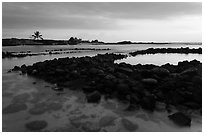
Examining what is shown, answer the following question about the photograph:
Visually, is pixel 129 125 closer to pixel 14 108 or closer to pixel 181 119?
pixel 181 119

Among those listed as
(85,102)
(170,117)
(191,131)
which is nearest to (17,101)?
(85,102)

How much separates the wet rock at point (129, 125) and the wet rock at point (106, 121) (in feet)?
0.83

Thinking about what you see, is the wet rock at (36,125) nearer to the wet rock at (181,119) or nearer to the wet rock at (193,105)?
the wet rock at (181,119)

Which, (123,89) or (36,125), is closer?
(36,125)

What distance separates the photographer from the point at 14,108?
5586 millimetres

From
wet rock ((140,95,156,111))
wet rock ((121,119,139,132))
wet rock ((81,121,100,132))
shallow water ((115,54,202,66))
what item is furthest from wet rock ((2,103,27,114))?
shallow water ((115,54,202,66))

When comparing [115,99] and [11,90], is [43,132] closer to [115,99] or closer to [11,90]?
[115,99]

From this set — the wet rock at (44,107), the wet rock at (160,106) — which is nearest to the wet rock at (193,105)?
the wet rock at (160,106)

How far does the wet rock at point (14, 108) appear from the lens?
5375 mm

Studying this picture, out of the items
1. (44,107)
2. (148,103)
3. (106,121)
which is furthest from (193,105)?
(44,107)

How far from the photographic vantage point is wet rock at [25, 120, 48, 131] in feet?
14.5

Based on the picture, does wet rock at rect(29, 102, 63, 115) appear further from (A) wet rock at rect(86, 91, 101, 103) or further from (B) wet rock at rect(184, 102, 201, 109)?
(B) wet rock at rect(184, 102, 201, 109)

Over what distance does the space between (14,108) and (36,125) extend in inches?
53.9

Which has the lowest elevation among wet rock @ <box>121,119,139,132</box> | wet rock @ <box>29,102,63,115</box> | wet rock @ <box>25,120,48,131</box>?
wet rock @ <box>121,119,139,132</box>
